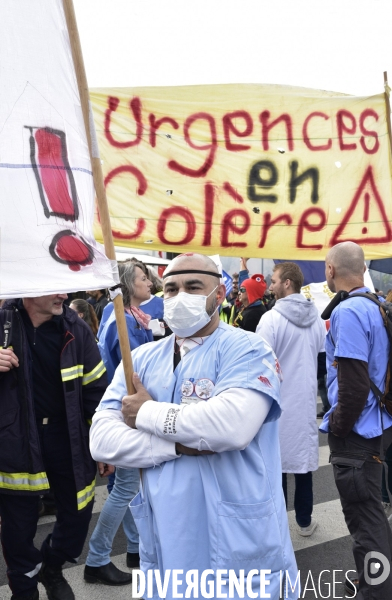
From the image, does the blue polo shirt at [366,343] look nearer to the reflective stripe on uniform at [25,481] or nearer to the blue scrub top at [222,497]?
the blue scrub top at [222,497]

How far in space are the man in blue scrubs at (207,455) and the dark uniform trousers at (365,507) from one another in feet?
3.37

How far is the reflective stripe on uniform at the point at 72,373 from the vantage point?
130 inches

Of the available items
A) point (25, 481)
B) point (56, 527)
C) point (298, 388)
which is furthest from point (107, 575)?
point (298, 388)

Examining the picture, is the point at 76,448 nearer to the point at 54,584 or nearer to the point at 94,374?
the point at 94,374

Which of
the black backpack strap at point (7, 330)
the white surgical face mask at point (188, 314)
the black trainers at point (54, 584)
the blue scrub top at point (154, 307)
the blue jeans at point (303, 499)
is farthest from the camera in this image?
the blue scrub top at point (154, 307)

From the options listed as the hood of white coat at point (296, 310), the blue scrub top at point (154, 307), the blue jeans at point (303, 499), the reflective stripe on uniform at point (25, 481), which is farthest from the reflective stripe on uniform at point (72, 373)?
the blue scrub top at point (154, 307)

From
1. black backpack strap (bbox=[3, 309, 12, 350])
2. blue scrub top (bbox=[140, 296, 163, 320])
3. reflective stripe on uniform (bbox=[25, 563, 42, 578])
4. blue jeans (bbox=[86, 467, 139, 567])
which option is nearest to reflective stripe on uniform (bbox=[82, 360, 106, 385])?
black backpack strap (bbox=[3, 309, 12, 350])

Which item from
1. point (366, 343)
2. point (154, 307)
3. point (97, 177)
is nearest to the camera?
point (97, 177)

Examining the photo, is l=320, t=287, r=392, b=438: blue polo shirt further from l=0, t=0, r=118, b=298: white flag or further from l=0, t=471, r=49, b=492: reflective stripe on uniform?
l=0, t=471, r=49, b=492: reflective stripe on uniform

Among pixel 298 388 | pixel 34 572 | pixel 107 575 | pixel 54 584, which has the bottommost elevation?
pixel 107 575

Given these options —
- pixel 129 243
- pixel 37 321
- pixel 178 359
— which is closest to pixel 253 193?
pixel 129 243

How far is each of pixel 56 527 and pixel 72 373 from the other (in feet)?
2.93

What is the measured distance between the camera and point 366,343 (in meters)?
3.14

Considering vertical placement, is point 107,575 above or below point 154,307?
below
